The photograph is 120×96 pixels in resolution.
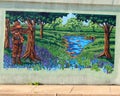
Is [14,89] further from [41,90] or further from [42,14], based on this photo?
[42,14]

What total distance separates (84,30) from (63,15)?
0.90 m

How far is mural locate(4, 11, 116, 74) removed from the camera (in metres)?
14.2

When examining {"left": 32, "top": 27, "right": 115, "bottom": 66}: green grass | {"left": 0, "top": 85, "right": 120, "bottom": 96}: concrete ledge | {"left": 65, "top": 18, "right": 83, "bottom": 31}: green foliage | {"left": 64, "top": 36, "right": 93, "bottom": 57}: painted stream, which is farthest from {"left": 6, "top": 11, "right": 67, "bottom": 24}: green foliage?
{"left": 0, "top": 85, "right": 120, "bottom": 96}: concrete ledge

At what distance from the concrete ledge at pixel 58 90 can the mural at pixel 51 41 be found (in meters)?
0.82

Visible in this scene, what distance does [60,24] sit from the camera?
46.6ft

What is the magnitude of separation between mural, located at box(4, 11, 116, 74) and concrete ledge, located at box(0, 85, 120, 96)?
0.82 metres

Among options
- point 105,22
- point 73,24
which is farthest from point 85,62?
point 105,22

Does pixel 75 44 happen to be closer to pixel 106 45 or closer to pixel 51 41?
pixel 51 41

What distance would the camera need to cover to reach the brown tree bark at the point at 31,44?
46.5 ft

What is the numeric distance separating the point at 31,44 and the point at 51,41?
70 centimetres

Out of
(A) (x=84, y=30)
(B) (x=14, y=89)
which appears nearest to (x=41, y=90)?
(B) (x=14, y=89)

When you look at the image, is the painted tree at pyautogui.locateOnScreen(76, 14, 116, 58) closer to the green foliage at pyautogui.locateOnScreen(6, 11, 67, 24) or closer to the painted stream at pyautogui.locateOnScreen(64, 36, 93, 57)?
the painted stream at pyautogui.locateOnScreen(64, 36, 93, 57)

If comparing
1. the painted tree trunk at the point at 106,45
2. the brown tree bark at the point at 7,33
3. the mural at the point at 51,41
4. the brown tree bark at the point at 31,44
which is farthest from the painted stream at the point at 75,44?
the brown tree bark at the point at 7,33

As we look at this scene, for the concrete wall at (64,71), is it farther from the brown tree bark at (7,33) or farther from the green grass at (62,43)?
the green grass at (62,43)
